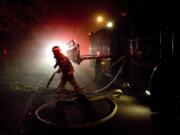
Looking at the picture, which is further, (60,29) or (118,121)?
(60,29)

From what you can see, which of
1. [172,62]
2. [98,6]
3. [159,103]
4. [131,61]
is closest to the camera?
[172,62]

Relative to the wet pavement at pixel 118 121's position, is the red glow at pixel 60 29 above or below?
above

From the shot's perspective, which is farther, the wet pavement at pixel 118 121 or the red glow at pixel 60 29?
the red glow at pixel 60 29

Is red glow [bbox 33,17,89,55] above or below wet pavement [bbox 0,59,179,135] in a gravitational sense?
above

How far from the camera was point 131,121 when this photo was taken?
23.6ft

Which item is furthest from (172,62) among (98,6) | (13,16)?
(98,6)

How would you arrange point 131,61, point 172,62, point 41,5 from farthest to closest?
point 41,5, point 131,61, point 172,62

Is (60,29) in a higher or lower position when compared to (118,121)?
higher

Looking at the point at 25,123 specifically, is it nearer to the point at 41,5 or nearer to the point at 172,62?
the point at 172,62

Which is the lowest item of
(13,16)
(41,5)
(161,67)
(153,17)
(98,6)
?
(161,67)

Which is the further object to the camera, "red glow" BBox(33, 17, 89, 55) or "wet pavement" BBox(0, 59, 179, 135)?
"red glow" BBox(33, 17, 89, 55)

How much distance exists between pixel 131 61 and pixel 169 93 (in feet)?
11.9

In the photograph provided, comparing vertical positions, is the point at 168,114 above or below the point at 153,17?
below

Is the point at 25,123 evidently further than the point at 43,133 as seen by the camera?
Yes
